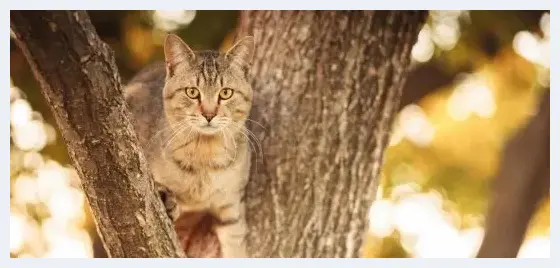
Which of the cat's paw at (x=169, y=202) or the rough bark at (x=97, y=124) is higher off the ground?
the rough bark at (x=97, y=124)

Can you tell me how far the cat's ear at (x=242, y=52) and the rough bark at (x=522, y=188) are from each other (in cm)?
93

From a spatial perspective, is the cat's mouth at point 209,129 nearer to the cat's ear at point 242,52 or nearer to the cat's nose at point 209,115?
the cat's nose at point 209,115

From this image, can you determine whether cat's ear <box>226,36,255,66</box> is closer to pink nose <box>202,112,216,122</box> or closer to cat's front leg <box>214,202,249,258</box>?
pink nose <box>202,112,216,122</box>

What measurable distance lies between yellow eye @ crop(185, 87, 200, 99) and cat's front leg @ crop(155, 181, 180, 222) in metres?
0.28

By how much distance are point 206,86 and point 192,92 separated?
0.04 meters

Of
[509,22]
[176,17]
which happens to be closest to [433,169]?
[509,22]

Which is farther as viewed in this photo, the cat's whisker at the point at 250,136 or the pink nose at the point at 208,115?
the cat's whisker at the point at 250,136

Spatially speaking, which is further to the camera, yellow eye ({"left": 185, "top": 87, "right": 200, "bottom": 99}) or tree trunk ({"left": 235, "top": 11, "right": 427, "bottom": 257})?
tree trunk ({"left": 235, "top": 11, "right": 427, "bottom": 257})

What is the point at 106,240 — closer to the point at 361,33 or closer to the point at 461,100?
the point at 361,33

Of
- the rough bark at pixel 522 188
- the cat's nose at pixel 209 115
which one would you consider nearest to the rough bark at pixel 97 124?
the cat's nose at pixel 209 115

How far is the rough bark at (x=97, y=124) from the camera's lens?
4.55 ft

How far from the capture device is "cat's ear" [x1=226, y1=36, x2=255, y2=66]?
2.09 m

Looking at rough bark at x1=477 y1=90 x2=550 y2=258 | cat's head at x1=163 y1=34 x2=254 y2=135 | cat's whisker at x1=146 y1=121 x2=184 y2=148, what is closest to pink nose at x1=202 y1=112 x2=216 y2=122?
cat's head at x1=163 y1=34 x2=254 y2=135

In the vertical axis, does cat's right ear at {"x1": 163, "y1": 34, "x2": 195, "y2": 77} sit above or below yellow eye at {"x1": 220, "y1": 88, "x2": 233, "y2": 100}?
above
